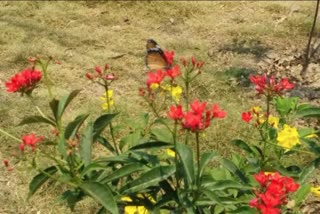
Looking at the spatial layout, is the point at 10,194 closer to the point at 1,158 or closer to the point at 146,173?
the point at 1,158


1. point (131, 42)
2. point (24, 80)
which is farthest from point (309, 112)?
point (131, 42)

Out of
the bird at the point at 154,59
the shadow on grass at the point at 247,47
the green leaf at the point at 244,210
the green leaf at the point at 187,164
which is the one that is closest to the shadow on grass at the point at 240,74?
the shadow on grass at the point at 247,47

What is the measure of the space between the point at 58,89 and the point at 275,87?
2.58 metres

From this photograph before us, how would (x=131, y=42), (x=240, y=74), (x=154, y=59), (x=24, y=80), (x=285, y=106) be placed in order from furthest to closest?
(x=131, y=42), (x=240, y=74), (x=154, y=59), (x=285, y=106), (x=24, y=80)

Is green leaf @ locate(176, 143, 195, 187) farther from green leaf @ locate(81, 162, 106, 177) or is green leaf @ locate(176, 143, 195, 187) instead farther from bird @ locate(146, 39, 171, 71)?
bird @ locate(146, 39, 171, 71)

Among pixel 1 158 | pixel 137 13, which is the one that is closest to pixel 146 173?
pixel 1 158

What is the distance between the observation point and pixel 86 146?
1.77 meters

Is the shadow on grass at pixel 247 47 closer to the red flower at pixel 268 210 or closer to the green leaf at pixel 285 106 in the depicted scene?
the green leaf at pixel 285 106

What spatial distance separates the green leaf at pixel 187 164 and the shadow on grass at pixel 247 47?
10.3 feet

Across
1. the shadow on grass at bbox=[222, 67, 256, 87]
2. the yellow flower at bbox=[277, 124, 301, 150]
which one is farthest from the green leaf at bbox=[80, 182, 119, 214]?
the shadow on grass at bbox=[222, 67, 256, 87]

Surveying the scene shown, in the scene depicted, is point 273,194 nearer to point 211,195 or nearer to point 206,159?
point 211,195

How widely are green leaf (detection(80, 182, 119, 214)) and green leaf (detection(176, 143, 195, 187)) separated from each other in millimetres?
260

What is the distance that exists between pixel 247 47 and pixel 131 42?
1102mm

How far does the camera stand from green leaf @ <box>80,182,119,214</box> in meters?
1.56
